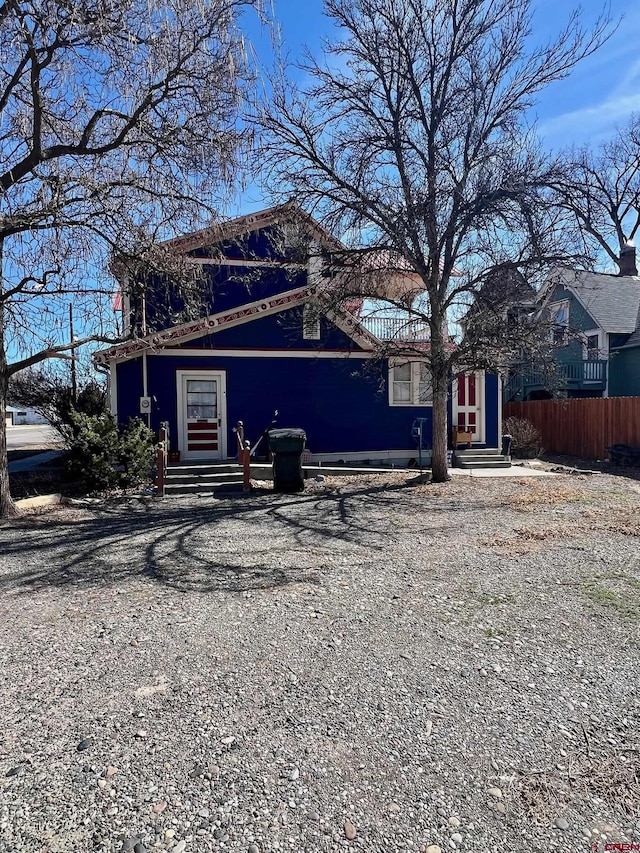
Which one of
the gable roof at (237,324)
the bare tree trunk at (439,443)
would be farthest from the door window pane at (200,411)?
the bare tree trunk at (439,443)

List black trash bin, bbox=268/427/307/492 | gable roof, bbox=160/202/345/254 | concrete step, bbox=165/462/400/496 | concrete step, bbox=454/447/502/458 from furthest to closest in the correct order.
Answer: concrete step, bbox=454/447/502/458 → concrete step, bbox=165/462/400/496 → black trash bin, bbox=268/427/307/492 → gable roof, bbox=160/202/345/254

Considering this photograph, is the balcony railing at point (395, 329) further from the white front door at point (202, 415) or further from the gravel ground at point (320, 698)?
the gravel ground at point (320, 698)

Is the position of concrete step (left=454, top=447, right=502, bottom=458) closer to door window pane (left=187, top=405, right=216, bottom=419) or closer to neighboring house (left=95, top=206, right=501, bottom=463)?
neighboring house (left=95, top=206, right=501, bottom=463)

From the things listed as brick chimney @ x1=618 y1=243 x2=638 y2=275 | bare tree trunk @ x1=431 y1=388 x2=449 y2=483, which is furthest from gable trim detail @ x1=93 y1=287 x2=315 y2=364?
brick chimney @ x1=618 y1=243 x2=638 y2=275

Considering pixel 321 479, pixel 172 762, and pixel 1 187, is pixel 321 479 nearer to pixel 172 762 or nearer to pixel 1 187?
pixel 1 187

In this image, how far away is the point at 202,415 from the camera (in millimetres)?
12367

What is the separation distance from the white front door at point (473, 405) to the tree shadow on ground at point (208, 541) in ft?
17.8

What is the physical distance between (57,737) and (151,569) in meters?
2.89

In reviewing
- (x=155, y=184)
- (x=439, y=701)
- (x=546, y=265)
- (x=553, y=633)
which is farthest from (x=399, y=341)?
(x=439, y=701)

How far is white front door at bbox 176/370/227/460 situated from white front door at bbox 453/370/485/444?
21.3 feet

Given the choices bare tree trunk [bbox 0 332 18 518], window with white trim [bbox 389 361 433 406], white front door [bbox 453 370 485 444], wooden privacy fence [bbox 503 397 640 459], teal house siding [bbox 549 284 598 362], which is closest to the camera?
bare tree trunk [bbox 0 332 18 518]

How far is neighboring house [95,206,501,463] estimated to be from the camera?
11656 millimetres

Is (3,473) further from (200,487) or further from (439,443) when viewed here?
(439,443)

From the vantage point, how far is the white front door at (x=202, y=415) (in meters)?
12.2
